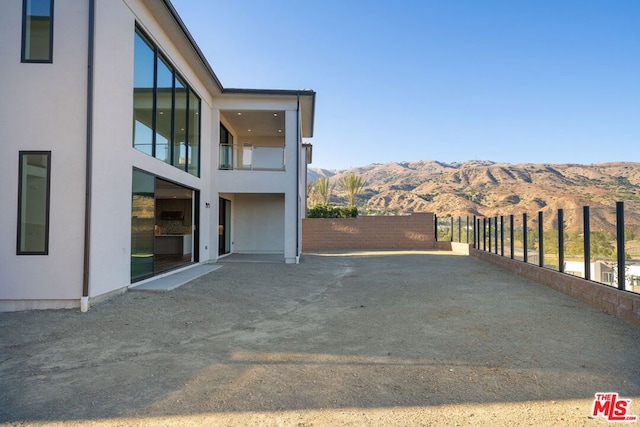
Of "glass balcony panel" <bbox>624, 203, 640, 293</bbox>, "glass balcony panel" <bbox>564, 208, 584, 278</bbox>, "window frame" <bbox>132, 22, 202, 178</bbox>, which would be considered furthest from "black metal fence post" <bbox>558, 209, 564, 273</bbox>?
"window frame" <bbox>132, 22, 202, 178</bbox>

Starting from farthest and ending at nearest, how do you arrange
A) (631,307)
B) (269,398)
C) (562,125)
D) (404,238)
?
(562,125)
(404,238)
(631,307)
(269,398)

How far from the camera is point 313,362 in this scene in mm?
3645

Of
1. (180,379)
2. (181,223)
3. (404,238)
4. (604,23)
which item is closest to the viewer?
(180,379)

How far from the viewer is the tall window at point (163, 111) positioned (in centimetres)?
769

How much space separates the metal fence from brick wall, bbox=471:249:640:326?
143 millimetres

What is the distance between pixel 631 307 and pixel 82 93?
863cm

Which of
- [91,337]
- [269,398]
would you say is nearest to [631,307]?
[269,398]

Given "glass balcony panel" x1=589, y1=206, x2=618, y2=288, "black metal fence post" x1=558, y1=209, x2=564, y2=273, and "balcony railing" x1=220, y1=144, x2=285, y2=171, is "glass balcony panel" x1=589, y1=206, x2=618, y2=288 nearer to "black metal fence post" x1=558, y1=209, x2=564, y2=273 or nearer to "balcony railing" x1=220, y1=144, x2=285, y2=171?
"black metal fence post" x1=558, y1=209, x2=564, y2=273

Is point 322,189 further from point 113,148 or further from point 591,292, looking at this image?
point 591,292

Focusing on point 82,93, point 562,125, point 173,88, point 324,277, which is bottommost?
point 324,277

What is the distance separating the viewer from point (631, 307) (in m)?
5.10

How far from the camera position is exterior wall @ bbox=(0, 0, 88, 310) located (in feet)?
18.7

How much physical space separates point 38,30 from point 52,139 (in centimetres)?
180

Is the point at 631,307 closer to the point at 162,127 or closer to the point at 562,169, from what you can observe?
the point at 162,127
